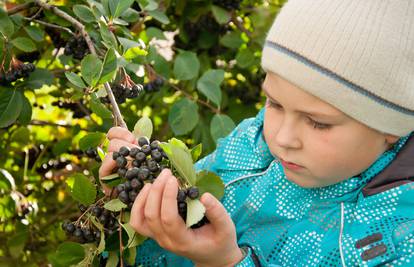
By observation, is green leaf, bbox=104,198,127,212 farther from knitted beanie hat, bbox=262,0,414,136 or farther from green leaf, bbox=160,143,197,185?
knitted beanie hat, bbox=262,0,414,136

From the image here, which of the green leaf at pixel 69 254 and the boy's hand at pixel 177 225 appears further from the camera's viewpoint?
the green leaf at pixel 69 254

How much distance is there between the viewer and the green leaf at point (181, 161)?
115 centimetres

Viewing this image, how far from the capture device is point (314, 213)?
1.42 meters

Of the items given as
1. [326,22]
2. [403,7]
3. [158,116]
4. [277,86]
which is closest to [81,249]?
[277,86]

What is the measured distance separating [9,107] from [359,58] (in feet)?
3.18

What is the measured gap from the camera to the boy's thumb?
113cm

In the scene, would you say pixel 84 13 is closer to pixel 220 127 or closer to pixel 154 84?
pixel 154 84

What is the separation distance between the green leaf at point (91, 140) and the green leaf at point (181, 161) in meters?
0.34

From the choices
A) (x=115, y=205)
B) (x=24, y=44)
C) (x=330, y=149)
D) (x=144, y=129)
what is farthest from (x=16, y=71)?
(x=330, y=149)

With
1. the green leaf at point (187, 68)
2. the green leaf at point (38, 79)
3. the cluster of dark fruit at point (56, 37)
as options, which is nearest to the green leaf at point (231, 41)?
the green leaf at point (187, 68)

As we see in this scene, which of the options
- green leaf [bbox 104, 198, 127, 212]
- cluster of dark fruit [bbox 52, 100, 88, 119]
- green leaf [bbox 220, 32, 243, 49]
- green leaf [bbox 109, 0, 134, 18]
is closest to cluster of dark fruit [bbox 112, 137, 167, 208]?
green leaf [bbox 104, 198, 127, 212]

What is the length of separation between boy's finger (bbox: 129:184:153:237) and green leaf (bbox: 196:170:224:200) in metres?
0.11

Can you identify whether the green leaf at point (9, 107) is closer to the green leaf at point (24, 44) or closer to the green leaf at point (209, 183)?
the green leaf at point (24, 44)

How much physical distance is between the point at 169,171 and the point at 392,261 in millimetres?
450
